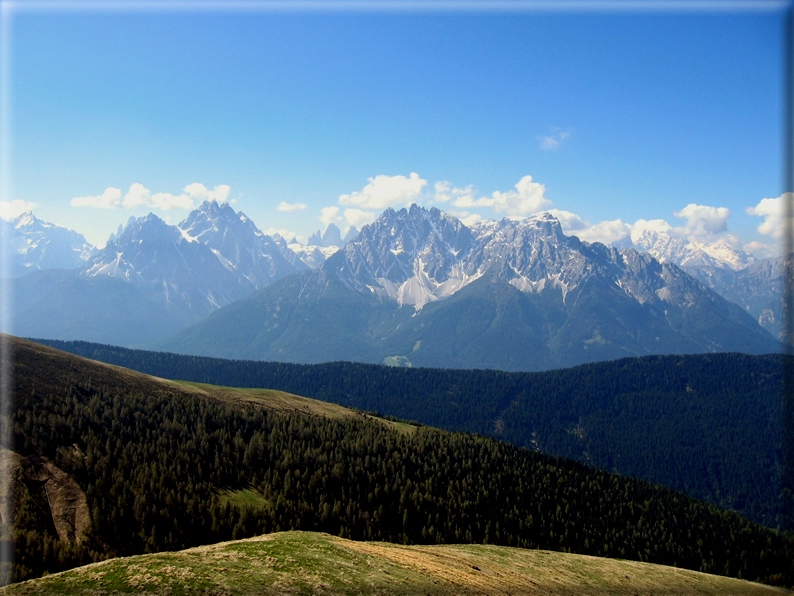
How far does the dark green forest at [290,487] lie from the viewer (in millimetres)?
108062

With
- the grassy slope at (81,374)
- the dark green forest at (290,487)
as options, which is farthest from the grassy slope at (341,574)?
the grassy slope at (81,374)

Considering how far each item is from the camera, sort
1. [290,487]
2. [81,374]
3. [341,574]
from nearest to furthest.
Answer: [341,574], [290,487], [81,374]

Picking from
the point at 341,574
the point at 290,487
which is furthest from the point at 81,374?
the point at 341,574

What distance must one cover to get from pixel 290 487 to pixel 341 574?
78706mm

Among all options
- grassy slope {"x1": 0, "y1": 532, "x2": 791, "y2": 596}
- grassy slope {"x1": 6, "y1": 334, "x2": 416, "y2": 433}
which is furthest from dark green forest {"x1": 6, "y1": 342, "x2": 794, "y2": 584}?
grassy slope {"x1": 0, "y1": 532, "x2": 791, "y2": 596}

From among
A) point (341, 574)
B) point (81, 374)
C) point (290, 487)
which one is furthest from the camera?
point (81, 374)

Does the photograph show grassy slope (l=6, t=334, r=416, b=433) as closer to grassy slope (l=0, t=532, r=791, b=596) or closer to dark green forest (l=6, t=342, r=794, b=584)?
dark green forest (l=6, t=342, r=794, b=584)

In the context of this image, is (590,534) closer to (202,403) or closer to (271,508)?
(271,508)

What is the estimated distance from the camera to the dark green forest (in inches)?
4254

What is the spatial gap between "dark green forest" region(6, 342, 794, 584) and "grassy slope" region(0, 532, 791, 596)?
29.0 meters

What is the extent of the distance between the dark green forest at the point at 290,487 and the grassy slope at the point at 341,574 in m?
29.0

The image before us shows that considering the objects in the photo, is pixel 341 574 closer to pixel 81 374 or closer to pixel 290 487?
pixel 290 487

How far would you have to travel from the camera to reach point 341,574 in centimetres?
6112

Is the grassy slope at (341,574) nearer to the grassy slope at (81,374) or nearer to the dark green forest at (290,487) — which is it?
the dark green forest at (290,487)
